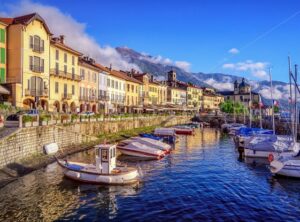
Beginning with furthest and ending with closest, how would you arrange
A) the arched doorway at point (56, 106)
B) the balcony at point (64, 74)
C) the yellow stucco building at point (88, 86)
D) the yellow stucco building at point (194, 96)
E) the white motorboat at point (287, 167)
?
the yellow stucco building at point (194, 96), the yellow stucco building at point (88, 86), the arched doorway at point (56, 106), the balcony at point (64, 74), the white motorboat at point (287, 167)

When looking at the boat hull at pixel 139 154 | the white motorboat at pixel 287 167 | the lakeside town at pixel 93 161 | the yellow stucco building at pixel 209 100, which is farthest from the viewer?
the yellow stucco building at pixel 209 100

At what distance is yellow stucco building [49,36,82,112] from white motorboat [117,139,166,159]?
2437cm

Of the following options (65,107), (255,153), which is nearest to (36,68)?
(65,107)

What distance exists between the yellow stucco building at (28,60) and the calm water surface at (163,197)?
84.2 ft

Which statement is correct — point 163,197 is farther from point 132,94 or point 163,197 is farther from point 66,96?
point 132,94

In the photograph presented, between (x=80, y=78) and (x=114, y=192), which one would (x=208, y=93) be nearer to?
(x=80, y=78)

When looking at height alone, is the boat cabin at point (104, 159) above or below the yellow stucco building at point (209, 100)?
below

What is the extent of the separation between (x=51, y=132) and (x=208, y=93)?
14830 centimetres

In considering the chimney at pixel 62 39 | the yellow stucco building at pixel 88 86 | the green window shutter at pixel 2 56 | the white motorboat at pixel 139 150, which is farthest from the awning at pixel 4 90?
the chimney at pixel 62 39

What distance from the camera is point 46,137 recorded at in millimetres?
36906

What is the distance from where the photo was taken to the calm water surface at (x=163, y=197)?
1884 cm

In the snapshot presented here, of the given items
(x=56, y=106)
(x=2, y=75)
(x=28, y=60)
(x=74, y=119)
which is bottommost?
(x=74, y=119)

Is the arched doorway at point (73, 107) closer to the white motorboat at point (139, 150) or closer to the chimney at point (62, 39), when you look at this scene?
the chimney at point (62, 39)

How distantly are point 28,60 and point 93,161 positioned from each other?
2820 centimetres
